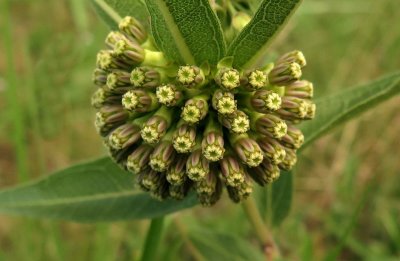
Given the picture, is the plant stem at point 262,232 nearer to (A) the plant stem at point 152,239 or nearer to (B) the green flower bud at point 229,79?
(A) the plant stem at point 152,239

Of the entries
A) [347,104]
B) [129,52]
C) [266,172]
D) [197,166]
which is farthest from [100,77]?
[347,104]

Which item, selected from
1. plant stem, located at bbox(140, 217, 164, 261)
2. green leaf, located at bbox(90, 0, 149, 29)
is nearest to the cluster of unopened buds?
green leaf, located at bbox(90, 0, 149, 29)

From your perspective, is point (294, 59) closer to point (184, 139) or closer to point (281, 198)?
point (184, 139)

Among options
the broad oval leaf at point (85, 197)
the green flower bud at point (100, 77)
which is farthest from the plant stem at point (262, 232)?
the green flower bud at point (100, 77)

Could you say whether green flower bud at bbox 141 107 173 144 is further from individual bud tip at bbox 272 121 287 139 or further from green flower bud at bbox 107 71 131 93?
individual bud tip at bbox 272 121 287 139

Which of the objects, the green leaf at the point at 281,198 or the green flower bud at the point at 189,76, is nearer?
the green flower bud at the point at 189,76

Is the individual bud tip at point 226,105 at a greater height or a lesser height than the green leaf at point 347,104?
greater

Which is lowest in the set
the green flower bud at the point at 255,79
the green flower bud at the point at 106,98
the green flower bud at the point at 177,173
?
the green flower bud at the point at 177,173

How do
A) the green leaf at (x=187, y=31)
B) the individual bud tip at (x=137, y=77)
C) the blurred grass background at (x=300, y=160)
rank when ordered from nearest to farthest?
the green leaf at (x=187, y=31) → the individual bud tip at (x=137, y=77) → the blurred grass background at (x=300, y=160)
